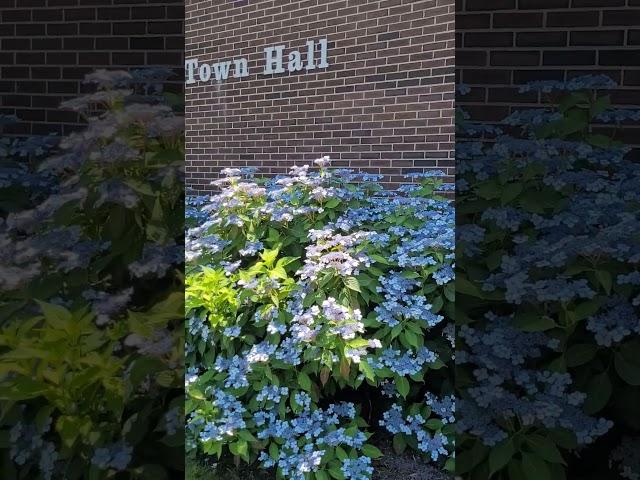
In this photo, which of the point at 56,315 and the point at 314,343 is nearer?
the point at 56,315

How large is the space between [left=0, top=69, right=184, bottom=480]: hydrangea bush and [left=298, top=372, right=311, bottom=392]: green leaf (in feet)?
2.91

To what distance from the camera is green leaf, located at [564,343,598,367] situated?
1.81m

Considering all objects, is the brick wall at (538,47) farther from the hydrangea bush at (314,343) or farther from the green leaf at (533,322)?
the hydrangea bush at (314,343)

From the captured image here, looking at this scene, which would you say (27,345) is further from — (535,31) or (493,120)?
(535,31)

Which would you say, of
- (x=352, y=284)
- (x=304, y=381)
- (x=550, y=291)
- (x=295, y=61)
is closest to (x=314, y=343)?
(x=304, y=381)

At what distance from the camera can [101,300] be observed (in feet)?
5.71

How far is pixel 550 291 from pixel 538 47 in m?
0.67

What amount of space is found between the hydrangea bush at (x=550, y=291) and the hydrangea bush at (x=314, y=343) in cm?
70

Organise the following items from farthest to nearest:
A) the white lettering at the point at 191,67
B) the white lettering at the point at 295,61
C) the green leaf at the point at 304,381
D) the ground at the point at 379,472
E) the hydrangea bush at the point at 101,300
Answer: the white lettering at the point at 191,67 < the white lettering at the point at 295,61 < the ground at the point at 379,472 < the green leaf at the point at 304,381 < the hydrangea bush at the point at 101,300

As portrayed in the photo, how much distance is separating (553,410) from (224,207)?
1674 millimetres

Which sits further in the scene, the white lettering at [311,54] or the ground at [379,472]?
the white lettering at [311,54]

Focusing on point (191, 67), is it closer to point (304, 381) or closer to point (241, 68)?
point (241, 68)

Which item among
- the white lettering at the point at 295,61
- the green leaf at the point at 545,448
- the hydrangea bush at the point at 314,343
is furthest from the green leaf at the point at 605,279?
the white lettering at the point at 295,61

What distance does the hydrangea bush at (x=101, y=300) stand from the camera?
67.2 inches
